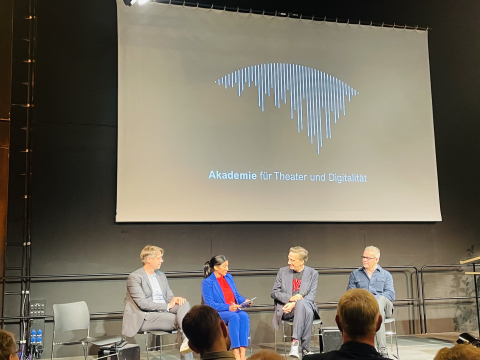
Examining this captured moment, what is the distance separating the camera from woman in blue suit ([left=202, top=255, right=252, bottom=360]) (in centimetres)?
428

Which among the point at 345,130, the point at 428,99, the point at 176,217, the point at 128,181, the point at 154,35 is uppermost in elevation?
the point at 154,35

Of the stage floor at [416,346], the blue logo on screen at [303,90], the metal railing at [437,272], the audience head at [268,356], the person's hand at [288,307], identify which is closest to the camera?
the audience head at [268,356]

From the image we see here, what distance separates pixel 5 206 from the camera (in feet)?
16.5

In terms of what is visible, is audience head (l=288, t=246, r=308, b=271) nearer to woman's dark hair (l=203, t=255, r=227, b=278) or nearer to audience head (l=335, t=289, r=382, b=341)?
woman's dark hair (l=203, t=255, r=227, b=278)

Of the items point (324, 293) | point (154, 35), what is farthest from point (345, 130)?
point (154, 35)

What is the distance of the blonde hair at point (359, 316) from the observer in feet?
5.58

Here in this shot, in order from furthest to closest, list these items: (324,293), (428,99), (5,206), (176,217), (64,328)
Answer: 1. (428,99)
2. (324,293)
3. (176,217)
4. (5,206)
5. (64,328)

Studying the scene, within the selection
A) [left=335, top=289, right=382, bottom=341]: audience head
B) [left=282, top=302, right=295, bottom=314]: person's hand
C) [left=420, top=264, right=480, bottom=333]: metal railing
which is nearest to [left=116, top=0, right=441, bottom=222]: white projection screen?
[left=420, top=264, right=480, bottom=333]: metal railing

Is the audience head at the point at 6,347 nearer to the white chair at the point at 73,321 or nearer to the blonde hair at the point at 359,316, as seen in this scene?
the blonde hair at the point at 359,316

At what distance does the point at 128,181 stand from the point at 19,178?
Answer: 1.13 metres

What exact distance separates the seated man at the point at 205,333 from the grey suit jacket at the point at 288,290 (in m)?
2.91

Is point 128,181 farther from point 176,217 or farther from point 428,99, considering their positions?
point 428,99

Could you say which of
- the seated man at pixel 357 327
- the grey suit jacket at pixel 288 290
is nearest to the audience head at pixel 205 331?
the seated man at pixel 357 327

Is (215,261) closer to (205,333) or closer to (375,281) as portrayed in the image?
(375,281)
